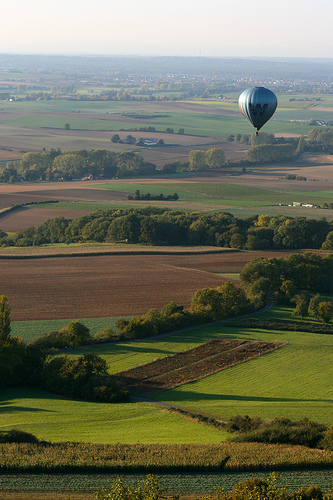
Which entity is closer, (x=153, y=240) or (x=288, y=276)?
(x=288, y=276)

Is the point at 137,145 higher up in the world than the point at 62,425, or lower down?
higher up

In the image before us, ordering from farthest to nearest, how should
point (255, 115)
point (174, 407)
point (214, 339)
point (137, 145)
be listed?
point (137, 145), point (255, 115), point (214, 339), point (174, 407)

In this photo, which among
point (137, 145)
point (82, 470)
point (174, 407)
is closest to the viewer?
point (82, 470)

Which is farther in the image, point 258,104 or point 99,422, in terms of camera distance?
point 258,104

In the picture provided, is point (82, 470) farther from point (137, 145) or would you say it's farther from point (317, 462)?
point (137, 145)

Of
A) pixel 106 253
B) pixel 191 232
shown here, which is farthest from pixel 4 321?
pixel 191 232

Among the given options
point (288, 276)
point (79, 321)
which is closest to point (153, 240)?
point (288, 276)

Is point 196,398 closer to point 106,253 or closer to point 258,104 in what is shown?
point 258,104
